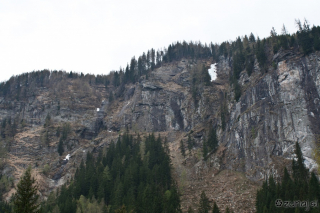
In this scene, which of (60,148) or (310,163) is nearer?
(310,163)

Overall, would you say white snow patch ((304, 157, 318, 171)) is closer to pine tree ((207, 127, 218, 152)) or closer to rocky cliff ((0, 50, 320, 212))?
rocky cliff ((0, 50, 320, 212))

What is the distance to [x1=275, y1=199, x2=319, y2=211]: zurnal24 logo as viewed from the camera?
160 ft

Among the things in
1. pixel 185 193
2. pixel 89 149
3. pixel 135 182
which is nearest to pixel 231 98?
pixel 185 193

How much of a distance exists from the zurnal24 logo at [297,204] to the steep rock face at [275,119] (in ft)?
45.6

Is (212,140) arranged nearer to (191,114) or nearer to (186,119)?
(191,114)

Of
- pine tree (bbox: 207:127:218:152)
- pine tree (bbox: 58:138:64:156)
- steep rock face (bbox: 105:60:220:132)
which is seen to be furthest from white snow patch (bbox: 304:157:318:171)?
pine tree (bbox: 58:138:64:156)

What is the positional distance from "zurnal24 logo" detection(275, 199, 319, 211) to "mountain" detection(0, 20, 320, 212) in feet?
33.4

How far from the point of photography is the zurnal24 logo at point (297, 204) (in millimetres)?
48812

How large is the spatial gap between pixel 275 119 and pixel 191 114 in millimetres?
44003

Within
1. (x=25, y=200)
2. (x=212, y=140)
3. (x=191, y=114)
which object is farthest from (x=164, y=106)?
(x=25, y=200)

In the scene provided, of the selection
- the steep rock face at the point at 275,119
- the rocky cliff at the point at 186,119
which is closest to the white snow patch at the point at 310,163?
the steep rock face at the point at 275,119

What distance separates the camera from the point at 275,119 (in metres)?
74.4

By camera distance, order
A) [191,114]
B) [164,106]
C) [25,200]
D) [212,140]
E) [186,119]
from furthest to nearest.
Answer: [164,106] → [186,119] → [191,114] → [212,140] → [25,200]

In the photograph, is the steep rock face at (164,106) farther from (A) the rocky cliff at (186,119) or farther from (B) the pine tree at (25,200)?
(B) the pine tree at (25,200)
